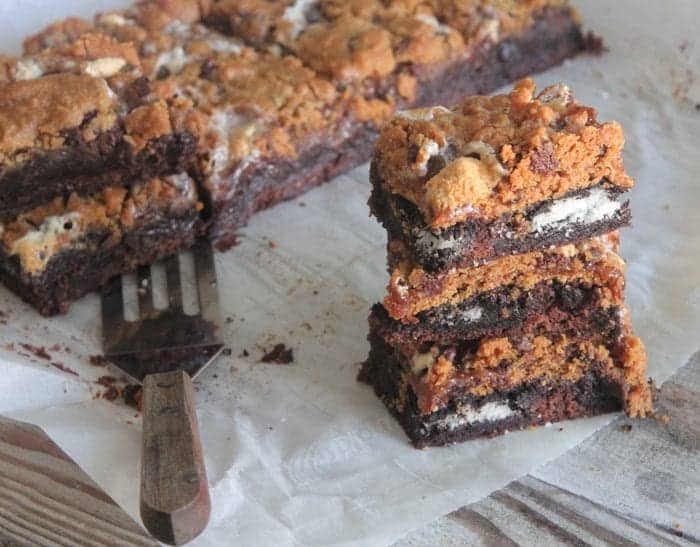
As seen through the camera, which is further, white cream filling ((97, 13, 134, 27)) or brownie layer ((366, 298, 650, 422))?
white cream filling ((97, 13, 134, 27))

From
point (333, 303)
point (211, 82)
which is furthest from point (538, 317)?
point (211, 82)

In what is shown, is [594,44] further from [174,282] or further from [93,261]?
[93,261]

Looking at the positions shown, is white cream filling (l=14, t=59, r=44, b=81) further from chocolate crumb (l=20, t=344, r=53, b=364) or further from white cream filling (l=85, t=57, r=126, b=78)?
chocolate crumb (l=20, t=344, r=53, b=364)

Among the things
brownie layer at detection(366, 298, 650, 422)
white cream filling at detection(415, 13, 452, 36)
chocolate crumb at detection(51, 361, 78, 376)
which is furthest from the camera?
white cream filling at detection(415, 13, 452, 36)

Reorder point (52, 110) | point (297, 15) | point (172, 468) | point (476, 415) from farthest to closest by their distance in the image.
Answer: point (297, 15)
point (52, 110)
point (476, 415)
point (172, 468)

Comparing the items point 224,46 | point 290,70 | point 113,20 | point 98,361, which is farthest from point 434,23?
point 98,361

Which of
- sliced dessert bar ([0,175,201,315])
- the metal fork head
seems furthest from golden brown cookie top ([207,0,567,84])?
the metal fork head

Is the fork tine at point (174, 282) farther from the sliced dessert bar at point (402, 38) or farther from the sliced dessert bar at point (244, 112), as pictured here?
the sliced dessert bar at point (402, 38)
